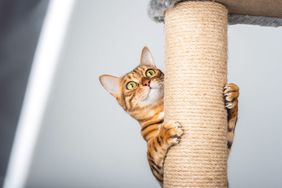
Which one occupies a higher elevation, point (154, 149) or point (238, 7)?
point (238, 7)

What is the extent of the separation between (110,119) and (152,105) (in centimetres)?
92

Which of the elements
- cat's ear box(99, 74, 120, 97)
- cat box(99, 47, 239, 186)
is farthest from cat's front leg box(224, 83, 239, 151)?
cat's ear box(99, 74, 120, 97)

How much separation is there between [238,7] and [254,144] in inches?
44.6

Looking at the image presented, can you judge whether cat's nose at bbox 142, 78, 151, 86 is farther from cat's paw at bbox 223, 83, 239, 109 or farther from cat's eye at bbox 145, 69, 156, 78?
cat's paw at bbox 223, 83, 239, 109

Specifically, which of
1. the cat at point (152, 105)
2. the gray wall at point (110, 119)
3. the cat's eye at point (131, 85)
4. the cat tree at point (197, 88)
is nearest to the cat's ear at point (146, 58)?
the cat at point (152, 105)

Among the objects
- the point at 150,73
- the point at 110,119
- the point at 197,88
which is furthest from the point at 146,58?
the point at 110,119

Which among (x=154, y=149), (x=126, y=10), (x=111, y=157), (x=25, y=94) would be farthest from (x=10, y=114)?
(x=154, y=149)

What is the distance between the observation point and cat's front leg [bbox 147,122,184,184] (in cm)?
114

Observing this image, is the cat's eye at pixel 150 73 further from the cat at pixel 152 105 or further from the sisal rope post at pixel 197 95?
the sisal rope post at pixel 197 95

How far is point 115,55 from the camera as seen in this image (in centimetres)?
229

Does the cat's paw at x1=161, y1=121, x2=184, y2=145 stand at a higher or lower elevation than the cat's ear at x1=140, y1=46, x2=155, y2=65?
lower

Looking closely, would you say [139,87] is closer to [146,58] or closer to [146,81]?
[146,81]

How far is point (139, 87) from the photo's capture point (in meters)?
1.39

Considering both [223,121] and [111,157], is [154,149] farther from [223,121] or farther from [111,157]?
[111,157]
